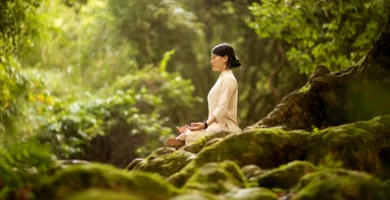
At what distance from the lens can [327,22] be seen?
1391 cm

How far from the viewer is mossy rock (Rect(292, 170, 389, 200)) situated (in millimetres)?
4641

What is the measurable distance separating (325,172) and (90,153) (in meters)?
12.6

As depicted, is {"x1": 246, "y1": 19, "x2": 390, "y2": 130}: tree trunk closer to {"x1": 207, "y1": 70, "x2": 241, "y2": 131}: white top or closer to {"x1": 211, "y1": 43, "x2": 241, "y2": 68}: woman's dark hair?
{"x1": 207, "y1": 70, "x2": 241, "y2": 131}: white top

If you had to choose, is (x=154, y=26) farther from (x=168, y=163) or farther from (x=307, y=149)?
(x=307, y=149)

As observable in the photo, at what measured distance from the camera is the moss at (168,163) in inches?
270

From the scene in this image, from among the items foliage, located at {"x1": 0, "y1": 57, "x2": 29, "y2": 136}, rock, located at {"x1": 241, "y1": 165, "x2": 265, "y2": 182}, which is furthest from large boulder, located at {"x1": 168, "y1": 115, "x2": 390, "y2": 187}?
foliage, located at {"x1": 0, "y1": 57, "x2": 29, "y2": 136}

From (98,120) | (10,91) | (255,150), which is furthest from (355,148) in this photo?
(98,120)

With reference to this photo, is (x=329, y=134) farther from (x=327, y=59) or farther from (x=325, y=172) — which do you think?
(x=327, y=59)

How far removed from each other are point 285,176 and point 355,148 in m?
1.19

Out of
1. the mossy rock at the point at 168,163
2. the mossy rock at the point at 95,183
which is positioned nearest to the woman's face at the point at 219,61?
the mossy rock at the point at 168,163

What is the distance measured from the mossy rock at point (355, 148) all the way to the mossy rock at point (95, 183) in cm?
240

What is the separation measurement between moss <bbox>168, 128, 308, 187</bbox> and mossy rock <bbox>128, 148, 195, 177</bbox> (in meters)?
0.55

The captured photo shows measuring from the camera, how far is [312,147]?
638 cm

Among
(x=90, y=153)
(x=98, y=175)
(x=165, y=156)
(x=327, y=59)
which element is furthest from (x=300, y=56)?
(x=98, y=175)
